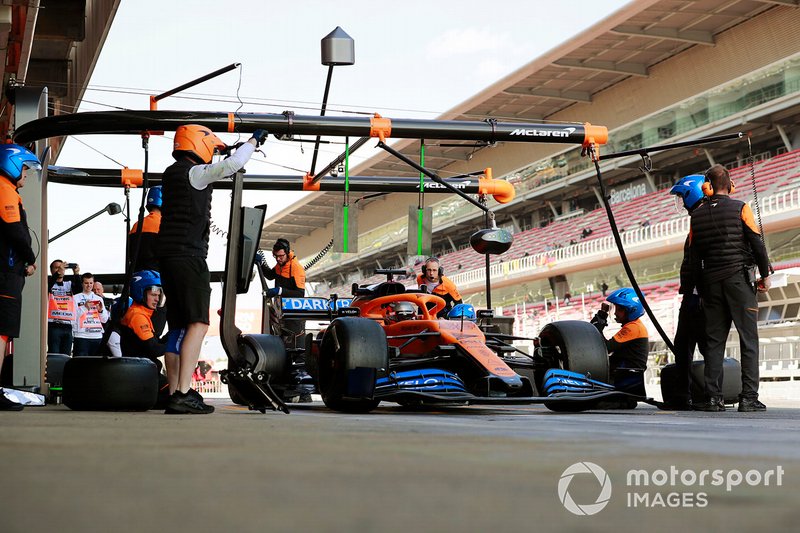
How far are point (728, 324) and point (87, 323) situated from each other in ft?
25.1

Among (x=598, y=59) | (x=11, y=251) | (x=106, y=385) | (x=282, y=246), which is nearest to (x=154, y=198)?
(x=282, y=246)

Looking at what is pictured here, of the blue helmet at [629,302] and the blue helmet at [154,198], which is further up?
the blue helmet at [154,198]

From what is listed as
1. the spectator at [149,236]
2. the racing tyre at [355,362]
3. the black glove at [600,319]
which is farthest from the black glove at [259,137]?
the black glove at [600,319]

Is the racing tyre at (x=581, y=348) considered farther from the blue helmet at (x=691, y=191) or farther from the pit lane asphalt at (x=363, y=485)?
the pit lane asphalt at (x=363, y=485)

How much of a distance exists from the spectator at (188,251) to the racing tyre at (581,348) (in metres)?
2.77

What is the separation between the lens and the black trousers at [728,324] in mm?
6980

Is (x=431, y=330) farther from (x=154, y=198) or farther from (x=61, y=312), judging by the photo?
(x=61, y=312)

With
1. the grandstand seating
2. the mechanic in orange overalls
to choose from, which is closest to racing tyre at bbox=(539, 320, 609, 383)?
the mechanic in orange overalls

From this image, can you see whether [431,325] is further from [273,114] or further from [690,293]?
[273,114]

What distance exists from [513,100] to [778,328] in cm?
1881

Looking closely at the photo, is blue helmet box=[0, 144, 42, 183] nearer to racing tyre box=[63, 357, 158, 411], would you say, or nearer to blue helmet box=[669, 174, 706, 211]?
racing tyre box=[63, 357, 158, 411]

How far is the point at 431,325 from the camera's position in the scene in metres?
7.18

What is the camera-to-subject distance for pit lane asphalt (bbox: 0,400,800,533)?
1.37m

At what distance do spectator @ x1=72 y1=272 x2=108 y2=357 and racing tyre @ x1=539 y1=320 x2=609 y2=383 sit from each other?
20.7 ft
